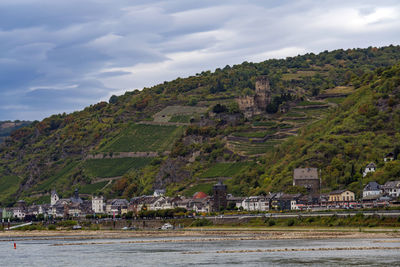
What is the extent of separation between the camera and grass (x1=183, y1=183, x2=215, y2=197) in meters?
167

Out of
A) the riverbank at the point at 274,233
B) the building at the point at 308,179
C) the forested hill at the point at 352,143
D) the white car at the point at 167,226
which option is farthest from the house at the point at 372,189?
the white car at the point at 167,226

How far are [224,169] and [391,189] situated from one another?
5756 centimetres

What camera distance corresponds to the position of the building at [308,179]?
465ft

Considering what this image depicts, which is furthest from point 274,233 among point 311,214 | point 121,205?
point 121,205

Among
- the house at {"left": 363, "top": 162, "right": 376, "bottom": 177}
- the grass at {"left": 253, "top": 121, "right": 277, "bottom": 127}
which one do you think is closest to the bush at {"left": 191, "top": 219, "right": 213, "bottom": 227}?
the house at {"left": 363, "top": 162, "right": 376, "bottom": 177}

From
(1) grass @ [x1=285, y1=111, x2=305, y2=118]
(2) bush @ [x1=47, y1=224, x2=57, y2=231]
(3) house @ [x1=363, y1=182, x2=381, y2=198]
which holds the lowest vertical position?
(2) bush @ [x1=47, y1=224, x2=57, y2=231]

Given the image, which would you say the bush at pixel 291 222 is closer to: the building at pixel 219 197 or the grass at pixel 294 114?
the building at pixel 219 197

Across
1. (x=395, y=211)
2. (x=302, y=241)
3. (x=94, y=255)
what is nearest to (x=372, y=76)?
(x=395, y=211)

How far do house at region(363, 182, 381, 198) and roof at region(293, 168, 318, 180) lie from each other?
17.7 m

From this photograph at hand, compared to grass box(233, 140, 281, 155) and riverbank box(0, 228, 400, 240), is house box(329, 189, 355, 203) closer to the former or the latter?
riverbank box(0, 228, 400, 240)

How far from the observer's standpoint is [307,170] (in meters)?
145

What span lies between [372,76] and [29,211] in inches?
3644

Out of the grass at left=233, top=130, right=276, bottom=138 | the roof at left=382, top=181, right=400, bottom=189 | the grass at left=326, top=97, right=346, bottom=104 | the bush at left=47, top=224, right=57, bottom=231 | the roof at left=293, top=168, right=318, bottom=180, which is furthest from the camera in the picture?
the grass at left=326, top=97, right=346, bottom=104

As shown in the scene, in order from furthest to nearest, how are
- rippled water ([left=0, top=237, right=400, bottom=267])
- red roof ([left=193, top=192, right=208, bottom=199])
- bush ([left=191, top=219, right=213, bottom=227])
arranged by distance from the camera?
red roof ([left=193, top=192, right=208, bottom=199]) → bush ([left=191, top=219, right=213, bottom=227]) → rippled water ([left=0, top=237, right=400, bottom=267])
